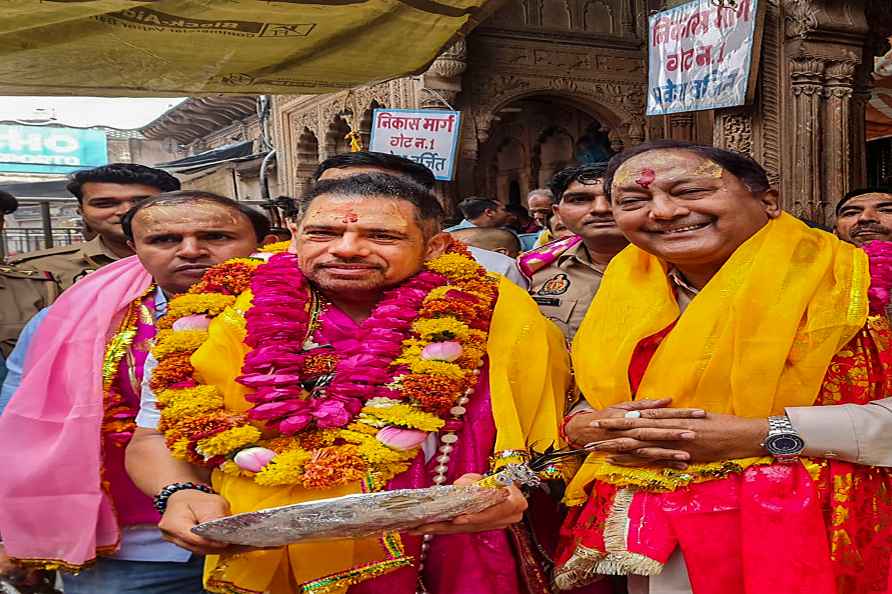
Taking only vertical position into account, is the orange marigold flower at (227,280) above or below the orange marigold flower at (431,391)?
above

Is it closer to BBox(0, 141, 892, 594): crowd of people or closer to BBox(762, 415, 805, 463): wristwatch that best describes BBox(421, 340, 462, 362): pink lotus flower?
BBox(0, 141, 892, 594): crowd of people

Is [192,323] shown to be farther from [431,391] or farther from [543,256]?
[543,256]

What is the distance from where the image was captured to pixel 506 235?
14.4ft

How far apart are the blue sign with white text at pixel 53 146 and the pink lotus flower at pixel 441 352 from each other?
47861mm

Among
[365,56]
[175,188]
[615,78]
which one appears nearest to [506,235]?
[365,56]

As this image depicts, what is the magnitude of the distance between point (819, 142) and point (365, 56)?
4329 millimetres

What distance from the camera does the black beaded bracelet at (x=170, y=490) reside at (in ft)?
5.55

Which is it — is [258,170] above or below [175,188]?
above

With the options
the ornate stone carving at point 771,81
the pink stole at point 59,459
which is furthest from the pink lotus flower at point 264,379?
the ornate stone carving at point 771,81

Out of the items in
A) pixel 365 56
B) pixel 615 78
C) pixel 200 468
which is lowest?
pixel 200 468

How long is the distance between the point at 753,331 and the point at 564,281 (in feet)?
4.27

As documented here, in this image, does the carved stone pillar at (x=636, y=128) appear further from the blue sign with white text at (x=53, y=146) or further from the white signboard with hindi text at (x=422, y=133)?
the blue sign with white text at (x=53, y=146)

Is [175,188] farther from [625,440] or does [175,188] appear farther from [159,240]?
[625,440]

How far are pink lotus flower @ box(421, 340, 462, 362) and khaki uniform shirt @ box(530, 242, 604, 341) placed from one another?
106 cm
